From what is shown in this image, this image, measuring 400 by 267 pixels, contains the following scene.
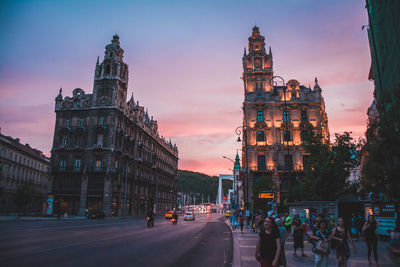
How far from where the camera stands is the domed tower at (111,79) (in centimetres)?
6328

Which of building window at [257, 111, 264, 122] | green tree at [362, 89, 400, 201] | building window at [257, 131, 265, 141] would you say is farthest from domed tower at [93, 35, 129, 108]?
green tree at [362, 89, 400, 201]

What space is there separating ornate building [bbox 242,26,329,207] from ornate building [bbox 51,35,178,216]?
87.4 feet

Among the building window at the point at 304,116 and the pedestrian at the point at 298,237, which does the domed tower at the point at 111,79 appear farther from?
the pedestrian at the point at 298,237

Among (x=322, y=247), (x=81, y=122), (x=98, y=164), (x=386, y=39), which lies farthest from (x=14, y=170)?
(x=322, y=247)

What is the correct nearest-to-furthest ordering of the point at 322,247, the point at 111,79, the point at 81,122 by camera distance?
the point at 322,247
the point at 81,122
the point at 111,79

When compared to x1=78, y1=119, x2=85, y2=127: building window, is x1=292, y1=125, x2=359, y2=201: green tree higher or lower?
lower

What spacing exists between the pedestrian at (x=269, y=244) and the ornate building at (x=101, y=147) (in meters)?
54.2

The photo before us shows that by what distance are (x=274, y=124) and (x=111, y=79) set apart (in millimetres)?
36332

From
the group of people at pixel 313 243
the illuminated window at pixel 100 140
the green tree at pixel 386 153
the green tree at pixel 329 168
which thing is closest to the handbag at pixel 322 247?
the group of people at pixel 313 243

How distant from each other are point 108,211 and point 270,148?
32802 millimetres

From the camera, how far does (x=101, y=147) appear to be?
5947 cm

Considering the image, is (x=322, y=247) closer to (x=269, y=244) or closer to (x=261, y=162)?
(x=269, y=244)

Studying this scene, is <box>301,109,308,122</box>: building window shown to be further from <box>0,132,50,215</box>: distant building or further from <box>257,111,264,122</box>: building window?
<box>0,132,50,215</box>: distant building

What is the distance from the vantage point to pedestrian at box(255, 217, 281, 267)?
6363 mm
